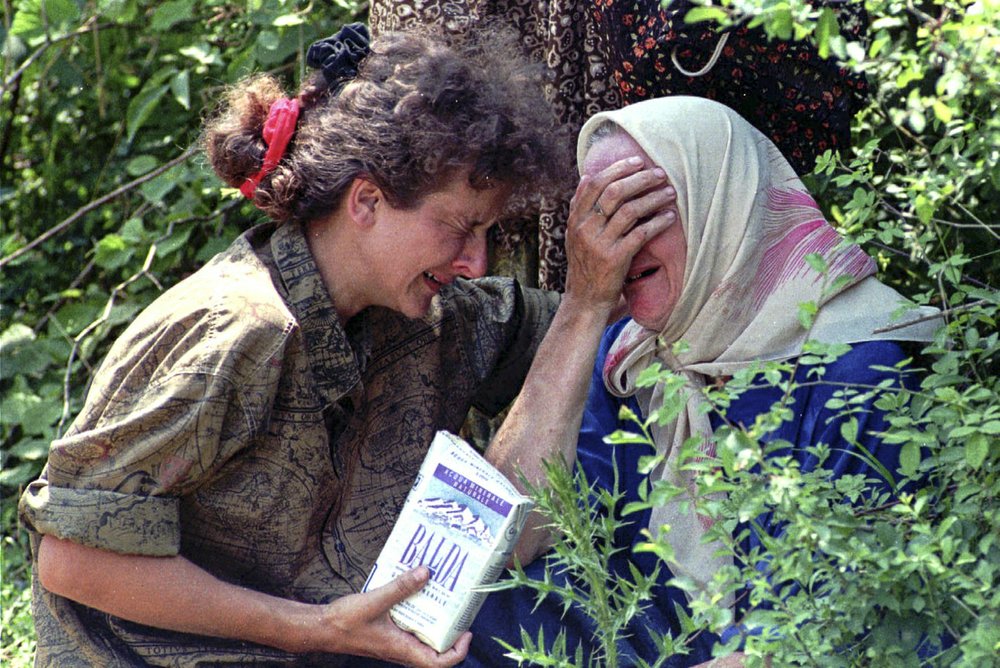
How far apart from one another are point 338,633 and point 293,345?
59 cm

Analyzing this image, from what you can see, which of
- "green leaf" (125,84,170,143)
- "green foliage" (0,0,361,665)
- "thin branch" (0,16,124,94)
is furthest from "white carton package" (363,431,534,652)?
"thin branch" (0,16,124,94)

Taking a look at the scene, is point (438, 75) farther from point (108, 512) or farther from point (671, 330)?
point (108, 512)

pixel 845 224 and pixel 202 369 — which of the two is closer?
pixel 845 224

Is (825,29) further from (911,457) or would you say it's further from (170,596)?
(170,596)

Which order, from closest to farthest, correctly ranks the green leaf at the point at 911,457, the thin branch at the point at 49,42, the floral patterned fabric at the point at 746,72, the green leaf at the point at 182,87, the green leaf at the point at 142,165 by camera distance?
the green leaf at the point at 911,457 → the floral patterned fabric at the point at 746,72 → the green leaf at the point at 182,87 → the green leaf at the point at 142,165 → the thin branch at the point at 49,42

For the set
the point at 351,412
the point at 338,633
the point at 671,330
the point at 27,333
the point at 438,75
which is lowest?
the point at 27,333

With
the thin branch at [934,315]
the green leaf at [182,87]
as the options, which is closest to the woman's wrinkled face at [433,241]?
the thin branch at [934,315]

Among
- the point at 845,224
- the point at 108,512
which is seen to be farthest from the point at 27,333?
the point at 845,224

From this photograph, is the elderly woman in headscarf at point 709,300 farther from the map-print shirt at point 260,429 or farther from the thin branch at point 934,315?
the map-print shirt at point 260,429

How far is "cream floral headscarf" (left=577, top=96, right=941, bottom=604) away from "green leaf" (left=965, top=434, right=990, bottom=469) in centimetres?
73

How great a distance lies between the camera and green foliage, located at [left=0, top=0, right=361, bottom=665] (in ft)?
15.3

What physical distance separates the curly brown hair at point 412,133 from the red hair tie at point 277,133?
0.06 ft

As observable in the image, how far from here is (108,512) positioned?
277cm

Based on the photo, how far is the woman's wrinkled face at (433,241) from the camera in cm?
298
